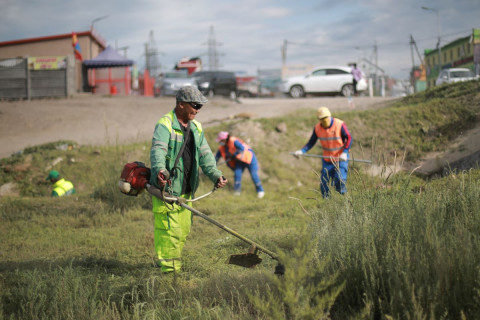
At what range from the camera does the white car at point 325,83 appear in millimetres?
23312

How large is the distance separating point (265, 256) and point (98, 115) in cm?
1667

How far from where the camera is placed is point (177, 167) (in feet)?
16.0

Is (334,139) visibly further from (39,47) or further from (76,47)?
(39,47)

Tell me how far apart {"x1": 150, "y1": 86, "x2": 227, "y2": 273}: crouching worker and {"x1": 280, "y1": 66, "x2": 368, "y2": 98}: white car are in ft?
63.2

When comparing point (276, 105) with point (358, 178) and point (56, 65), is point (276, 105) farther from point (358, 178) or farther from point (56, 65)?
point (358, 178)

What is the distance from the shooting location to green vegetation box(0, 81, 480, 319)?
2949 mm

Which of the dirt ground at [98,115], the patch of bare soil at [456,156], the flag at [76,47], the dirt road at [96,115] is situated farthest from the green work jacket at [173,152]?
the flag at [76,47]

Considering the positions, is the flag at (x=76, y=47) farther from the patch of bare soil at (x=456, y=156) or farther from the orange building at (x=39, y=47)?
the patch of bare soil at (x=456, y=156)

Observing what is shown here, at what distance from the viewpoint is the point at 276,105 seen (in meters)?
20.9

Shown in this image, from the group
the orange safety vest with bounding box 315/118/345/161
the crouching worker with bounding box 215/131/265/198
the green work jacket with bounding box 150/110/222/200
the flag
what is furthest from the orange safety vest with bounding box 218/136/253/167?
the flag

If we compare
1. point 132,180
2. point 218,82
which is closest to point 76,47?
point 218,82

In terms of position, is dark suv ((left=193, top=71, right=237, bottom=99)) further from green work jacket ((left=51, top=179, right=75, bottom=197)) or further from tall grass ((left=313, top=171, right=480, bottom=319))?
A: tall grass ((left=313, top=171, right=480, bottom=319))

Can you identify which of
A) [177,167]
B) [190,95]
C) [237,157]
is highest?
[190,95]

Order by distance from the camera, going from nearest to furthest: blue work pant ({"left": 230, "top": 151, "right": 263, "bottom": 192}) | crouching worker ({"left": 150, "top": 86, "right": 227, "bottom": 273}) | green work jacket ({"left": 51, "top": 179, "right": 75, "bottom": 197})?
crouching worker ({"left": 150, "top": 86, "right": 227, "bottom": 273}), green work jacket ({"left": 51, "top": 179, "right": 75, "bottom": 197}), blue work pant ({"left": 230, "top": 151, "right": 263, "bottom": 192})
